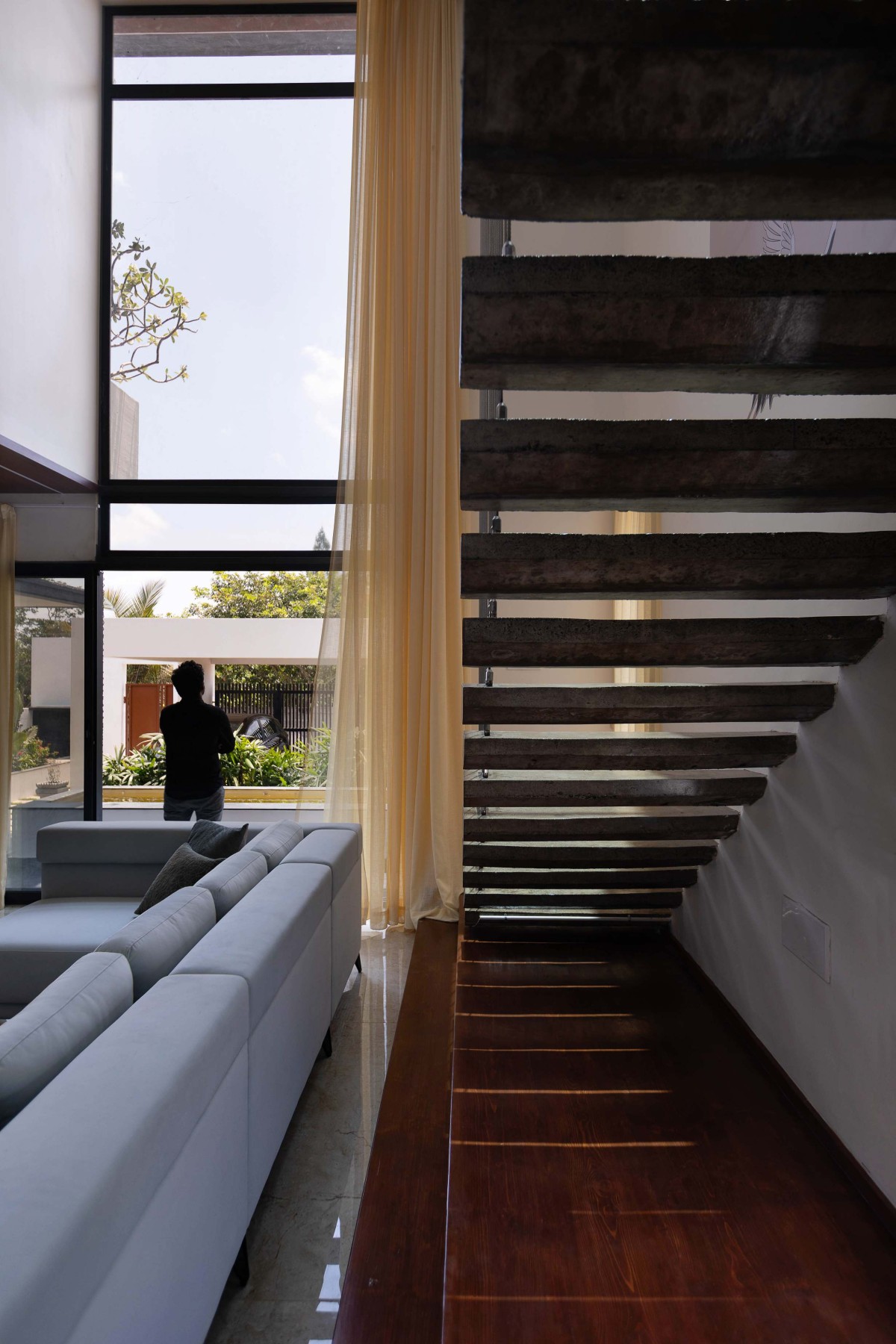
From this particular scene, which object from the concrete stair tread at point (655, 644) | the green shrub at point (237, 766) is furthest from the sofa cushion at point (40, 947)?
the green shrub at point (237, 766)

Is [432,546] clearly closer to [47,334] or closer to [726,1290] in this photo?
[47,334]

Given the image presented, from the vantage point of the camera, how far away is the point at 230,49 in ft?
17.6

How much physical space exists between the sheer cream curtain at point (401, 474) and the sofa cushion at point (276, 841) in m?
1.10

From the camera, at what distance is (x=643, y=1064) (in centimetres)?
297

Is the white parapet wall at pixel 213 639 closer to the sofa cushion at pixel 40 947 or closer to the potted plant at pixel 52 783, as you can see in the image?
the potted plant at pixel 52 783

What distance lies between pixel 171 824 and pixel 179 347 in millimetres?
2933

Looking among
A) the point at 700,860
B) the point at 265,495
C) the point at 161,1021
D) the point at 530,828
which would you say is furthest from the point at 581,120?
the point at 265,495

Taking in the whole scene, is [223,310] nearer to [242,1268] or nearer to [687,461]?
[687,461]

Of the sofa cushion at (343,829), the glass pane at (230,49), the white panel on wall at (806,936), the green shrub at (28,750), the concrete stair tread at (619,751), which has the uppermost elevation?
the glass pane at (230,49)

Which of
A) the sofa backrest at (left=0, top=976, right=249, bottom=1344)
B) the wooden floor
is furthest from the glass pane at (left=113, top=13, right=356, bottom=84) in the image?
the sofa backrest at (left=0, top=976, right=249, bottom=1344)

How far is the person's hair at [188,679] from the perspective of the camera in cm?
432

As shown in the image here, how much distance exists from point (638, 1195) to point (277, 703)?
3.81 meters

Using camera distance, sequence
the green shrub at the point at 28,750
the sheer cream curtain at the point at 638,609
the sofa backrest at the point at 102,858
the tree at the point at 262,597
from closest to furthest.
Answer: the sofa backrest at the point at 102,858, the sheer cream curtain at the point at 638,609, the green shrub at the point at 28,750, the tree at the point at 262,597

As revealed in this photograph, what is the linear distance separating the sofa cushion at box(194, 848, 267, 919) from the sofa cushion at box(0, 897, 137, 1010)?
0.67 meters
